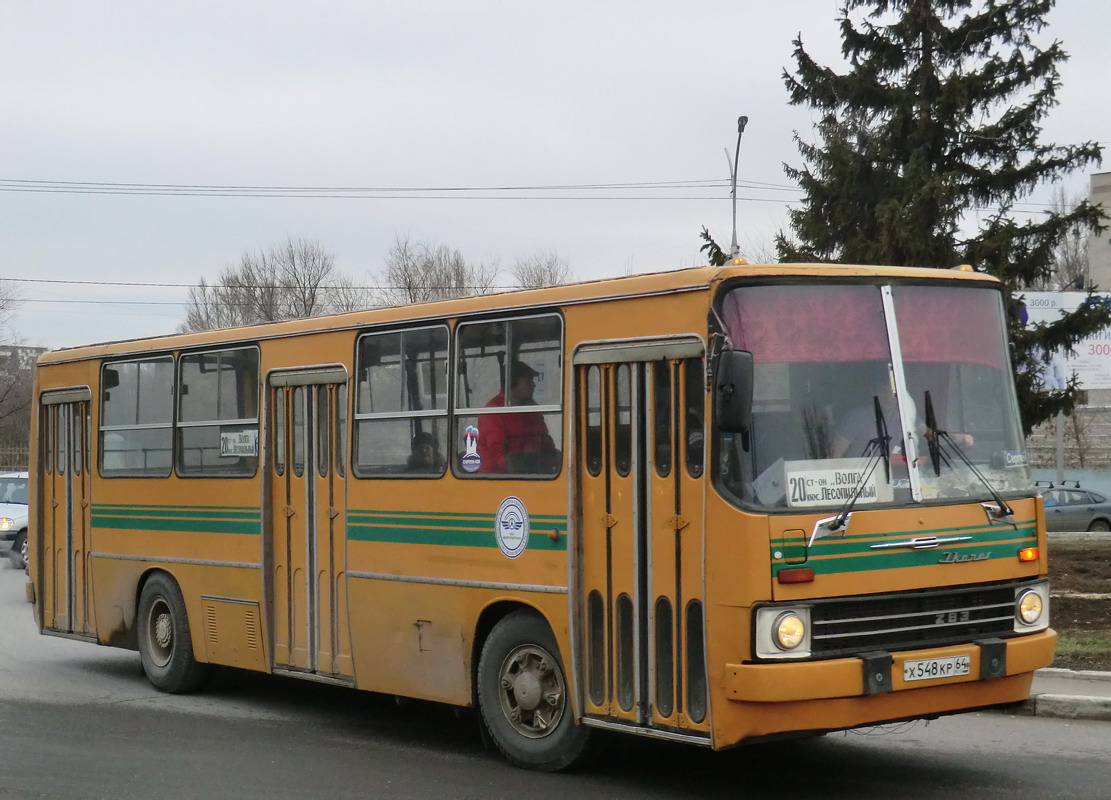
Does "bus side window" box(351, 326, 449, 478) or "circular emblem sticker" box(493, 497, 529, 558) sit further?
"bus side window" box(351, 326, 449, 478)

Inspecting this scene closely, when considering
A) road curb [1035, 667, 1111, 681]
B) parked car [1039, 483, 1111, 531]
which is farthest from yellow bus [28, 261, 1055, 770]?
parked car [1039, 483, 1111, 531]

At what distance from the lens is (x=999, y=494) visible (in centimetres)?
779

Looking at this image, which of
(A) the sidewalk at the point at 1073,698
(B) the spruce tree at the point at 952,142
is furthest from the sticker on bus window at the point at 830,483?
(B) the spruce tree at the point at 952,142

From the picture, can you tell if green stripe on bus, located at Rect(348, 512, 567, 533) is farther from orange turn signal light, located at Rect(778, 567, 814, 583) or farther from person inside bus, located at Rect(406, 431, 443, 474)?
orange turn signal light, located at Rect(778, 567, 814, 583)

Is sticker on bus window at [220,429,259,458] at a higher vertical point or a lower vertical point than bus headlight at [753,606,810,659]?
higher

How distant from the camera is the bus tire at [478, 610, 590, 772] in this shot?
8.31 meters

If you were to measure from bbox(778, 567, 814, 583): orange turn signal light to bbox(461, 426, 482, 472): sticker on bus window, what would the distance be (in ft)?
8.03

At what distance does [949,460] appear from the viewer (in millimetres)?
7684

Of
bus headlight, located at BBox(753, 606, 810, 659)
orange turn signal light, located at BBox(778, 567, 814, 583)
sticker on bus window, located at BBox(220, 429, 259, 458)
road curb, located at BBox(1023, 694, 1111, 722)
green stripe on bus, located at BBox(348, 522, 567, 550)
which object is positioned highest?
sticker on bus window, located at BBox(220, 429, 259, 458)

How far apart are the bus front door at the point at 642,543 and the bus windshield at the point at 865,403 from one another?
36cm

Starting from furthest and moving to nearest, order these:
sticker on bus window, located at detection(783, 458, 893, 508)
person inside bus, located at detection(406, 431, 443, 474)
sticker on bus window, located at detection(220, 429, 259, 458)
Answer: sticker on bus window, located at detection(220, 429, 259, 458)
person inside bus, located at detection(406, 431, 443, 474)
sticker on bus window, located at detection(783, 458, 893, 508)

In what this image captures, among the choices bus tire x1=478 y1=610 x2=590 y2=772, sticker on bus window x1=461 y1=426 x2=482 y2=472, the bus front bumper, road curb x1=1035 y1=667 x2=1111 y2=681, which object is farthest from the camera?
road curb x1=1035 y1=667 x2=1111 y2=681

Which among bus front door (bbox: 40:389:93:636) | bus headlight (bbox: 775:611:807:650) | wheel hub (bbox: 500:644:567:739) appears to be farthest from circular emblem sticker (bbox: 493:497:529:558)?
bus front door (bbox: 40:389:93:636)

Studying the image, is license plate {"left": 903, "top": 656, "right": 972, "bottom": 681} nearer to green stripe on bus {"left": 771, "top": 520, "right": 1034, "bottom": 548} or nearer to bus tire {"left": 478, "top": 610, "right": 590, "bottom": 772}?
green stripe on bus {"left": 771, "top": 520, "right": 1034, "bottom": 548}
